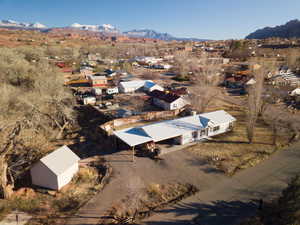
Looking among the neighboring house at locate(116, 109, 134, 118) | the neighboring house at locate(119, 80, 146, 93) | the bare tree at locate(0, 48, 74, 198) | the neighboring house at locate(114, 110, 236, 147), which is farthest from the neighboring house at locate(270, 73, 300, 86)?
the bare tree at locate(0, 48, 74, 198)

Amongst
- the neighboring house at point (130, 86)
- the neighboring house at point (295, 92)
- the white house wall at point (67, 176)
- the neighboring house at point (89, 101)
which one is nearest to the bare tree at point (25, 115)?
the white house wall at point (67, 176)

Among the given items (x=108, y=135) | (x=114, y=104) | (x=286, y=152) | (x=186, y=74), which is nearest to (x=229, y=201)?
(x=286, y=152)

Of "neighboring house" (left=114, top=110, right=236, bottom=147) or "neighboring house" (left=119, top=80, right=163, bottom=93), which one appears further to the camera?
"neighboring house" (left=119, top=80, right=163, bottom=93)

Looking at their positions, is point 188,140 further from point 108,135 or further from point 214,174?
point 108,135

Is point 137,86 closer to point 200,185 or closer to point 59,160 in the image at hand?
point 59,160

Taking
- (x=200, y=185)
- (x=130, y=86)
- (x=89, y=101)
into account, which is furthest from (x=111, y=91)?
(x=200, y=185)

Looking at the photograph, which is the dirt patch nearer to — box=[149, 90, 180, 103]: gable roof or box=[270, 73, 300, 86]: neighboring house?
box=[149, 90, 180, 103]: gable roof
